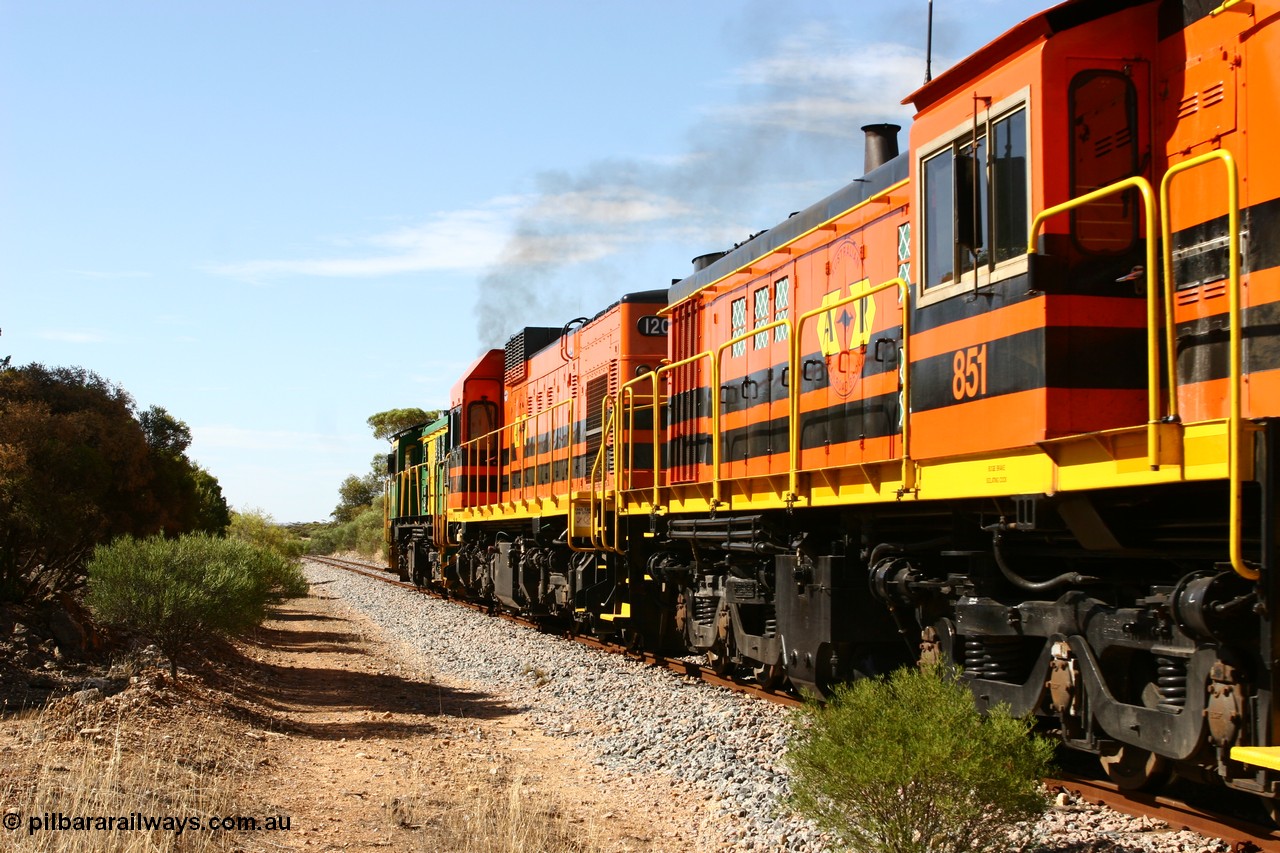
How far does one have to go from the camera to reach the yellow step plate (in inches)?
188

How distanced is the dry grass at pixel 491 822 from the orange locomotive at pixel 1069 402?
2458 mm

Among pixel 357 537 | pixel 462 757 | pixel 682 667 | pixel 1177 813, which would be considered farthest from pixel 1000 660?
pixel 357 537

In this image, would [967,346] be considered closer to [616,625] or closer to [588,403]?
[616,625]

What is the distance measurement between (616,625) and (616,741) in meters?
5.42

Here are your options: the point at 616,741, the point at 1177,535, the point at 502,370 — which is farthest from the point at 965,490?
the point at 502,370

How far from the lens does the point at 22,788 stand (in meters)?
6.80

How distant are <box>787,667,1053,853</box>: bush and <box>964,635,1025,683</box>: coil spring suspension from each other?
3.84ft

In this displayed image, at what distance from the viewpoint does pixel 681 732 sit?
9.80 meters

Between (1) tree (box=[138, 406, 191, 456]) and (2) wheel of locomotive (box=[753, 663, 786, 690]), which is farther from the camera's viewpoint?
(1) tree (box=[138, 406, 191, 456])

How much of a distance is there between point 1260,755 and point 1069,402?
1.98 m

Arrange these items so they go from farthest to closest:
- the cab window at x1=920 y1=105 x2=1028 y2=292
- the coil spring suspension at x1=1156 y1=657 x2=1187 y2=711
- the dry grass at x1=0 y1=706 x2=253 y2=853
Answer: the cab window at x1=920 y1=105 x2=1028 y2=292 → the dry grass at x1=0 y1=706 x2=253 y2=853 → the coil spring suspension at x1=1156 y1=657 x2=1187 y2=711

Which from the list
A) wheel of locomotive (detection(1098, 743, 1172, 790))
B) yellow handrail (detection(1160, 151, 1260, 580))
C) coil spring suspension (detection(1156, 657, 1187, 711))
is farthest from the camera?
wheel of locomotive (detection(1098, 743, 1172, 790))

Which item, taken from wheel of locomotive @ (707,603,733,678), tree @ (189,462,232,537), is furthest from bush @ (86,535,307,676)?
tree @ (189,462,232,537)

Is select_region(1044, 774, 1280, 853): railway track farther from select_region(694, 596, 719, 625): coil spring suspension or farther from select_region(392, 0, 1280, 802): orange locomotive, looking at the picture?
select_region(694, 596, 719, 625): coil spring suspension
